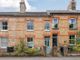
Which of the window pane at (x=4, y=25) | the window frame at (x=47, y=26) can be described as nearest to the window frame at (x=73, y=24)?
the window frame at (x=47, y=26)

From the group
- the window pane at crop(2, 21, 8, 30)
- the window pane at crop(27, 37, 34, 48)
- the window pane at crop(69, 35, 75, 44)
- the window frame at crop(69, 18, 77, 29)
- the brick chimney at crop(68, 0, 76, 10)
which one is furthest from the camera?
the brick chimney at crop(68, 0, 76, 10)

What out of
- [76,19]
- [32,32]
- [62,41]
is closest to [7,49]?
[32,32]

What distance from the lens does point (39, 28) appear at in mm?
45531

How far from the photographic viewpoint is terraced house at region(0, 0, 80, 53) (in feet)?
149

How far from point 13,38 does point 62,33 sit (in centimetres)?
847

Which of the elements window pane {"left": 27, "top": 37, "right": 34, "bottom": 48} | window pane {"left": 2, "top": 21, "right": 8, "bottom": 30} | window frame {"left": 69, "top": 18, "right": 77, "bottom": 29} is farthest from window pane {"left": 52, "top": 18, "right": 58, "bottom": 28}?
window pane {"left": 2, "top": 21, "right": 8, "bottom": 30}

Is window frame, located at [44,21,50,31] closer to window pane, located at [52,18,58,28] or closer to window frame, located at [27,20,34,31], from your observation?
window pane, located at [52,18,58,28]

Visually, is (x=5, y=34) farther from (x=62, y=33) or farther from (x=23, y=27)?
(x=62, y=33)

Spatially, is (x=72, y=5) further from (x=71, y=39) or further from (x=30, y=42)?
(x=30, y=42)

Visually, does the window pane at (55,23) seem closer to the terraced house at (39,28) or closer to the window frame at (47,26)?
the terraced house at (39,28)

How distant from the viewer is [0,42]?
45.2 m

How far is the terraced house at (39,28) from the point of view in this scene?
1783 inches

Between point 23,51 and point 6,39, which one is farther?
point 6,39

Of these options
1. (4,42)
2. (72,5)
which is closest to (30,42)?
(4,42)
